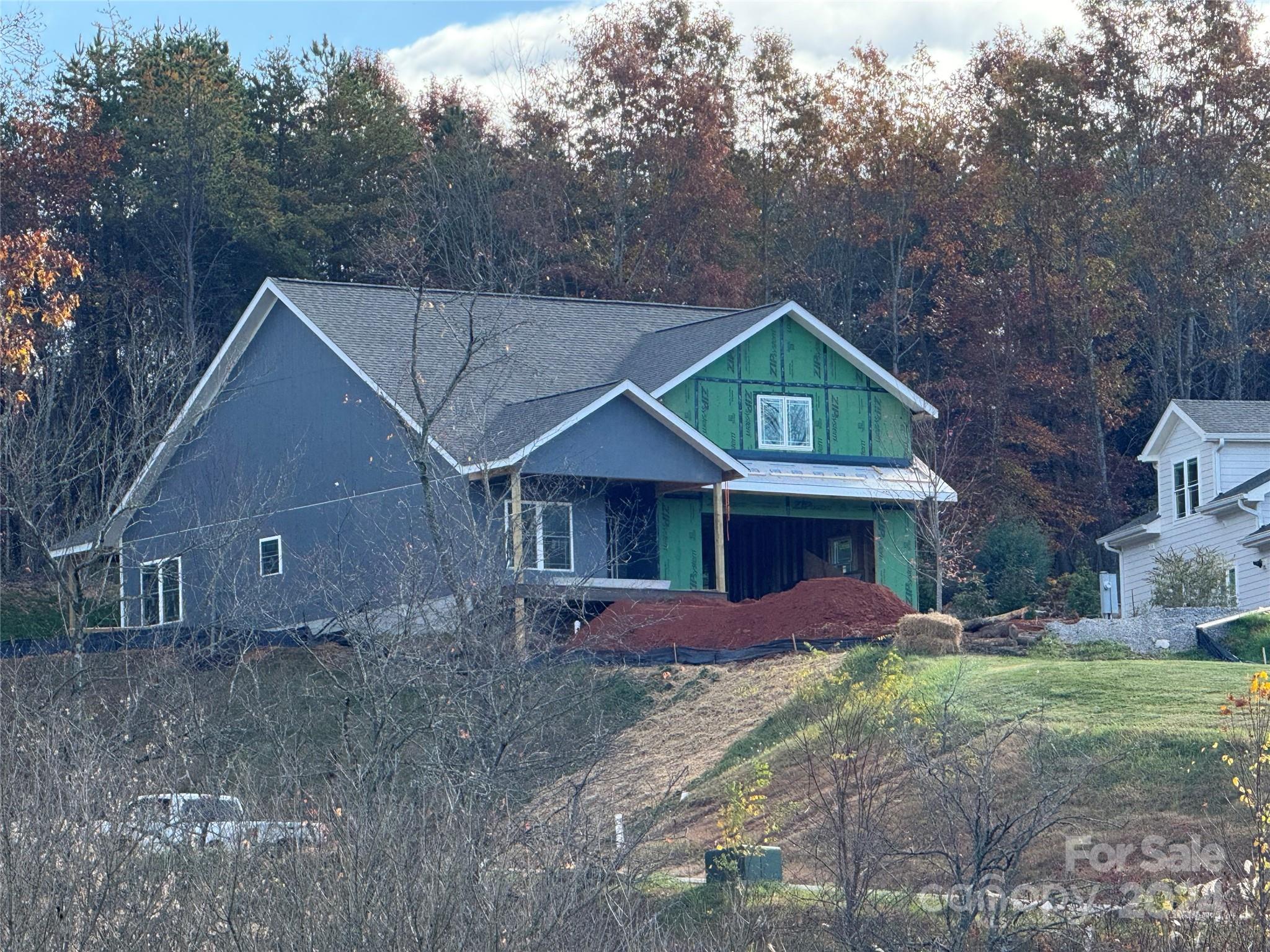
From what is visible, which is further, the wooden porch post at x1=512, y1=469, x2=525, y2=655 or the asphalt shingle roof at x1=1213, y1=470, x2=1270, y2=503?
the asphalt shingle roof at x1=1213, y1=470, x2=1270, y2=503

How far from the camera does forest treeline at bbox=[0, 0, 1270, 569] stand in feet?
156

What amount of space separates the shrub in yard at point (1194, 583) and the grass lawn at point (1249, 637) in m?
5.56

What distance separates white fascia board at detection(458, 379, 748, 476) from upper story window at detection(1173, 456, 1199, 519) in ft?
40.1

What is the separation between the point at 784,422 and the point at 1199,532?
989 cm

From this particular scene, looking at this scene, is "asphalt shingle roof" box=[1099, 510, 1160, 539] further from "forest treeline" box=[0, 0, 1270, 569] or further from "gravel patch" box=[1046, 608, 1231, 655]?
"gravel patch" box=[1046, 608, 1231, 655]

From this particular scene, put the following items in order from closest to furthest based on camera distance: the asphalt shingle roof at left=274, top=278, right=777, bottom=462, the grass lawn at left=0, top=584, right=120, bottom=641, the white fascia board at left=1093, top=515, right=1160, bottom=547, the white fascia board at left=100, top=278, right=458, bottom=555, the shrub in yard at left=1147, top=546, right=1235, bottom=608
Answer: the asphalt shingle roof at left=274, top=278, right=777, bottom=462 → the shrub in yard at left=1147, top=546, right=1235, bottom=608 → the white fascia board at left=100, top=278, right=458, bottom=555 → the grass lawn at left=0, top=584, right=120, bottom=641 → the white fascia board at left=1093, top=515, right=1160, bottom=547

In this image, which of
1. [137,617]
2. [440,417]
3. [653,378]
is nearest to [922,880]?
[440,417]

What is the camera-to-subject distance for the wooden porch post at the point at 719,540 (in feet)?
107

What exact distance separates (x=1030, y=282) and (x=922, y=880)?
35.7m

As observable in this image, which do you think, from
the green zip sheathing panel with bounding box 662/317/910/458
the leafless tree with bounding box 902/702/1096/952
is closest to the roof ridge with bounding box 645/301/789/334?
the green zip sheathing panel with bounding box 662/317/910/458

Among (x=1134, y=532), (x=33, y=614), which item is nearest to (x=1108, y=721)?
(x=1134, y=532)

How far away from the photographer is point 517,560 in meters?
28.1

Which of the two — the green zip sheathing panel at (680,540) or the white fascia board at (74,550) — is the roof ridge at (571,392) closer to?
the green zip sheathing panel at (680,540)

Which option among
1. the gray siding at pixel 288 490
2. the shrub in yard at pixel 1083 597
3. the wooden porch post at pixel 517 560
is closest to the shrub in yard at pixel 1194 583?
the shrub in yard at pixel 1083 597
